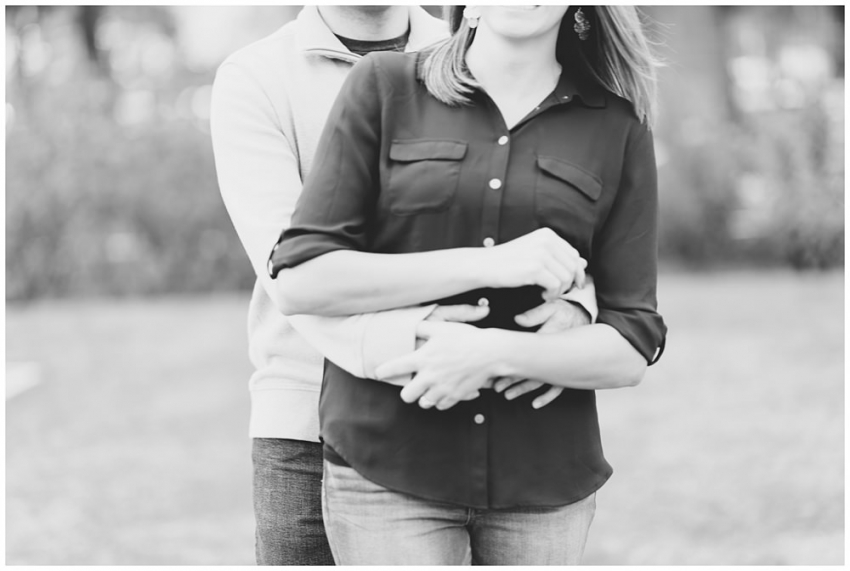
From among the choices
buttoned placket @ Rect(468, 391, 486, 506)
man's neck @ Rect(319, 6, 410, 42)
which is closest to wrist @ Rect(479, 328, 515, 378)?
buttoned placket @ Rect(468, 391, 486, 506)

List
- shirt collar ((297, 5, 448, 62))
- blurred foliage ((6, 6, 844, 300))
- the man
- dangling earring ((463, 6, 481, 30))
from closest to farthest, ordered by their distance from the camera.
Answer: dangling earring ((463, 6, 481, 30)), the man, shirt collar ((297, 5, 448, 62)), blurred foliage ((6, 6, 844, 300))

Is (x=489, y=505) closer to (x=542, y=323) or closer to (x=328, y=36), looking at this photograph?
(x=542, y=323)

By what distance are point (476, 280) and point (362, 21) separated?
2.86ft

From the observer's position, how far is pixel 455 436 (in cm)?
193

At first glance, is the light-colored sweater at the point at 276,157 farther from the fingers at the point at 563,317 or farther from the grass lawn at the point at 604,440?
the grass lawn at the point at 604,440

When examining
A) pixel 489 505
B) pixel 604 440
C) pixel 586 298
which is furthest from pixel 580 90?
pixel 604 440

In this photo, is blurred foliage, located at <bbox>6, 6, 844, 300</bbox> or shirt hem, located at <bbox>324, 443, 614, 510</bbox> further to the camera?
blurred foliage, located at <bbox>6, 6, 844, 300</bbox>

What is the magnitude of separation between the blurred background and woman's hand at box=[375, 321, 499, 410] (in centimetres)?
407

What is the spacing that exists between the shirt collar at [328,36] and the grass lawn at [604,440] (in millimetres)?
3850

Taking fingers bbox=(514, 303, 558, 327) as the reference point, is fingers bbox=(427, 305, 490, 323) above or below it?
above

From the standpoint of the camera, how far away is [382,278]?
1848 millimetres

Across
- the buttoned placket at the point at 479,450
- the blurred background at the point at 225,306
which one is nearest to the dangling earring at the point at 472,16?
the buttoned placket at the point at 479,450

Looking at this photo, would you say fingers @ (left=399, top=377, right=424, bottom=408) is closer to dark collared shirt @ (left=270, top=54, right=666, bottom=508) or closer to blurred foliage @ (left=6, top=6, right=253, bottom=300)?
dark collared shirt @ (left=270, top=54, right=666, bottom=508)

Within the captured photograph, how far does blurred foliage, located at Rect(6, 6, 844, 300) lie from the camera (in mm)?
13562
